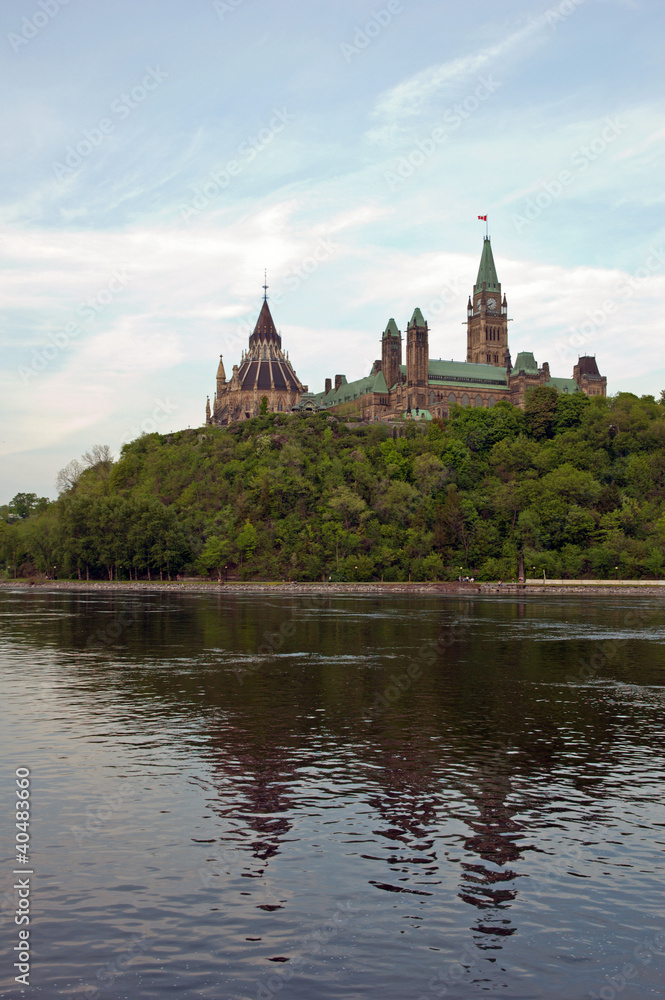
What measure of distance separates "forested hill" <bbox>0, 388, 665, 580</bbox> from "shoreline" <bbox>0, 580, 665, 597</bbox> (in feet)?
21.6

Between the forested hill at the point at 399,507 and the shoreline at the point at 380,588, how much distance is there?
658cm

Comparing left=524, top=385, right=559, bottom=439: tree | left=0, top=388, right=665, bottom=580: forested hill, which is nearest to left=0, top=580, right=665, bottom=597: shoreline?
left=0, top=388, right=665, bottom=580: forested hill

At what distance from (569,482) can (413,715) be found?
396 feet

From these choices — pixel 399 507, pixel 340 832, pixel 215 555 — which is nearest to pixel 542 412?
pixel 399 507

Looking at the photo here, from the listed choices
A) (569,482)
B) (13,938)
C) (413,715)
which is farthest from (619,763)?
(569,482)

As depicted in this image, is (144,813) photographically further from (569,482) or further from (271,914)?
(569,482)

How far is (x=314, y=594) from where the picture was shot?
12475 cm

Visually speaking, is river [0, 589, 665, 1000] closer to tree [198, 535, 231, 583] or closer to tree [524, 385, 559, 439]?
tree [198, 535, 231, 583]

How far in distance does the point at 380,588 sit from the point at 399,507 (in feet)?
75.5

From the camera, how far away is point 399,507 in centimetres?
14888

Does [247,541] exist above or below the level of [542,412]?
below

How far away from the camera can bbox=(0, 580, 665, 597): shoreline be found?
4734 inches

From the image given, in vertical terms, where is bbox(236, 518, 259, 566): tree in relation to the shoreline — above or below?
above

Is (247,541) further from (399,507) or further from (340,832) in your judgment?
(340,832)
